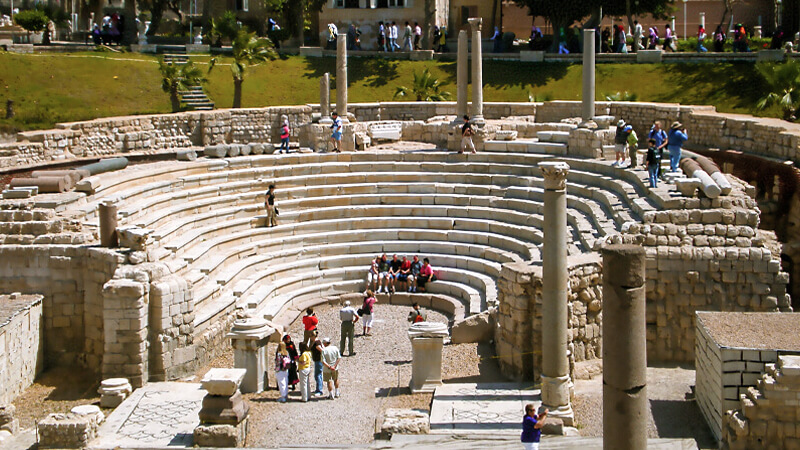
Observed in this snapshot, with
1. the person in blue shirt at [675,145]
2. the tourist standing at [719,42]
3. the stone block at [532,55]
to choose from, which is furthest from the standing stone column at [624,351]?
the tourist standing at [719,42]

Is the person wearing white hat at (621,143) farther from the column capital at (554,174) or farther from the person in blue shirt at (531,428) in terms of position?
the person in blue shirt at (531,428)

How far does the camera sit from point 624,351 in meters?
11.6

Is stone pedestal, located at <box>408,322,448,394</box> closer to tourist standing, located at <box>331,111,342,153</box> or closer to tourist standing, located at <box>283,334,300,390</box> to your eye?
tourist standing, located at <box>283,334,300,390</box>

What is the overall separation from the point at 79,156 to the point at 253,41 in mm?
9285

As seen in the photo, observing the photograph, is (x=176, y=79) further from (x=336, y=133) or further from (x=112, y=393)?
(x=112, y=393)

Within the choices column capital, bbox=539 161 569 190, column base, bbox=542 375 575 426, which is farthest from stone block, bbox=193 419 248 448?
column capital, bbox=539 161 569 190

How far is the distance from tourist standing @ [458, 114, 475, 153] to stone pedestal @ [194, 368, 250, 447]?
16.0 m

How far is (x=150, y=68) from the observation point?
146 ft

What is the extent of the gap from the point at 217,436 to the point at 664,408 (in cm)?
783

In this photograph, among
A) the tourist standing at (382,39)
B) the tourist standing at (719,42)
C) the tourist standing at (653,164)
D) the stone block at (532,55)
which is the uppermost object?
the tourist standing at (382,39)

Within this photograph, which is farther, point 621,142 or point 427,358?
point 621,142

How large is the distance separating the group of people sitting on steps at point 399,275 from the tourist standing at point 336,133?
571 centimetres

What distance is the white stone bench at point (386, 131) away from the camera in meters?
35.3

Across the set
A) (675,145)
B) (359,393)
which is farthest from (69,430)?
(675,145)
